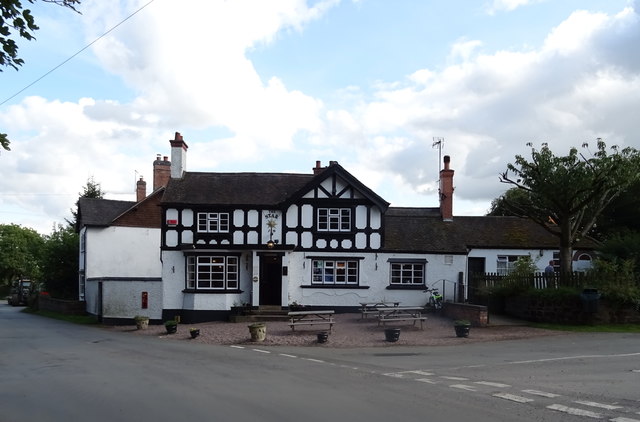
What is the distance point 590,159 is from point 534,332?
8405 millimetres

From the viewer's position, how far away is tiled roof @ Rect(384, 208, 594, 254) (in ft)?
107

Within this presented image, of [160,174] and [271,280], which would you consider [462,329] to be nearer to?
[271,280]

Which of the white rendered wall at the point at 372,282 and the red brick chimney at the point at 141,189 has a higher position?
the red brick chimney at the point at 141,189

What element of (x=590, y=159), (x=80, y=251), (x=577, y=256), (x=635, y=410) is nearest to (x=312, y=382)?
(x=635, y=410)

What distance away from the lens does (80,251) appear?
149 feet

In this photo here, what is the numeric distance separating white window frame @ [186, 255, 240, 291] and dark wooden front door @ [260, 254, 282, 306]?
4.24 ft

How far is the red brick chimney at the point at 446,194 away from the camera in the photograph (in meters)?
35.4

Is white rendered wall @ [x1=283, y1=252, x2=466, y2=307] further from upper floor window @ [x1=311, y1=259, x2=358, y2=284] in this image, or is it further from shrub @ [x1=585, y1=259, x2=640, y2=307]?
shrub @ [x1=585, y1=259, x2=640, y2=307]

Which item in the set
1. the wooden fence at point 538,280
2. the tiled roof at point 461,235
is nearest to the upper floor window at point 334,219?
the tiled roof at point 461,235

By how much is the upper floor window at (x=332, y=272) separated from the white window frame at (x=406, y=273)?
2.00m

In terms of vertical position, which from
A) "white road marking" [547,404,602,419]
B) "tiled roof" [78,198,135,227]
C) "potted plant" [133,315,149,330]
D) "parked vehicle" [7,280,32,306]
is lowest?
"parked vehicle" [7,280,32,306]

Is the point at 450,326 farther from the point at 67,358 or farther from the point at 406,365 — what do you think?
the point at 67,358

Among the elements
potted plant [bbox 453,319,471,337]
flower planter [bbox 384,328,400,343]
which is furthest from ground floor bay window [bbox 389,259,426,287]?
flower planter [bbox 384,328,400,343]

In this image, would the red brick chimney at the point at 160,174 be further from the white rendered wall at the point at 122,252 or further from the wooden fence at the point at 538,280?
the wooden fence at the point at 538,280
